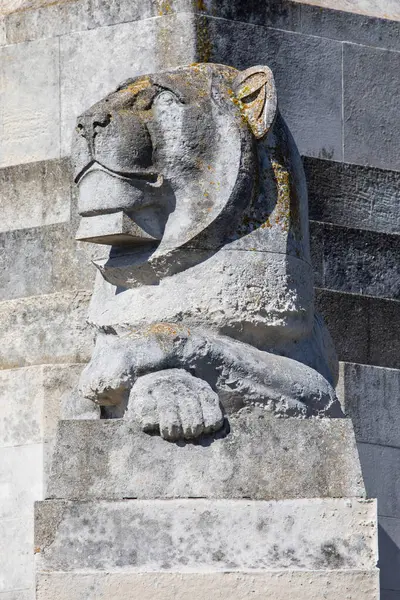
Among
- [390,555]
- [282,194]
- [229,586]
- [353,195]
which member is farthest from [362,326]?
[229,586]

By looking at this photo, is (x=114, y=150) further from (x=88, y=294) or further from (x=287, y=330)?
(x=88, y=294)

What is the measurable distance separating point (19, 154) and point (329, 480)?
4461mm

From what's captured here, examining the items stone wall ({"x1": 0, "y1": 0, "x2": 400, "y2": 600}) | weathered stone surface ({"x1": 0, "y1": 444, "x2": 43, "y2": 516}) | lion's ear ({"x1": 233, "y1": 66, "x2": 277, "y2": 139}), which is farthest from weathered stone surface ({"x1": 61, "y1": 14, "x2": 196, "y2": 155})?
lion's ear ({"x1": 233, "y1": 66, "x2": 277, "y2": 139})

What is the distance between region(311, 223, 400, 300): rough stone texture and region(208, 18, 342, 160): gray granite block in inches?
23.2

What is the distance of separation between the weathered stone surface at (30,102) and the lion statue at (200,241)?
2.73 m

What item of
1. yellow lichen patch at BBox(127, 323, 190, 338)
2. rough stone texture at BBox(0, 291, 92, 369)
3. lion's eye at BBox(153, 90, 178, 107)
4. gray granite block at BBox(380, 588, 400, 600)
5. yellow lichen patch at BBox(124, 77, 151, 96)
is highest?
yellow lichen patch at BBox(124, 77, 151, 96)

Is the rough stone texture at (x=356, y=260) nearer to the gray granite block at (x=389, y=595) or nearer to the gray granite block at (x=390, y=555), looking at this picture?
the gray granite block at (x=390, y=555)

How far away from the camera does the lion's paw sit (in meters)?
13.9

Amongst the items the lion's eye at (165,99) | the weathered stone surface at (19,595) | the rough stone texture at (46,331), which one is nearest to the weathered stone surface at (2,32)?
the rough stone texture at (46,331)

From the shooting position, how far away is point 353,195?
58.0 feet

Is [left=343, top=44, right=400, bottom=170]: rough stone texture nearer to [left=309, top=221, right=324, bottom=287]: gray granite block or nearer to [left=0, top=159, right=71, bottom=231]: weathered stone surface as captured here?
[left=309, top=221, right=324, bottom=287]: gray granite block

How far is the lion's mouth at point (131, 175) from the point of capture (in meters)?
14.5

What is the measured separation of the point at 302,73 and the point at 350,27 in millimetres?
501

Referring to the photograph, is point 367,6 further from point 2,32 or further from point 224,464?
point 224,464
